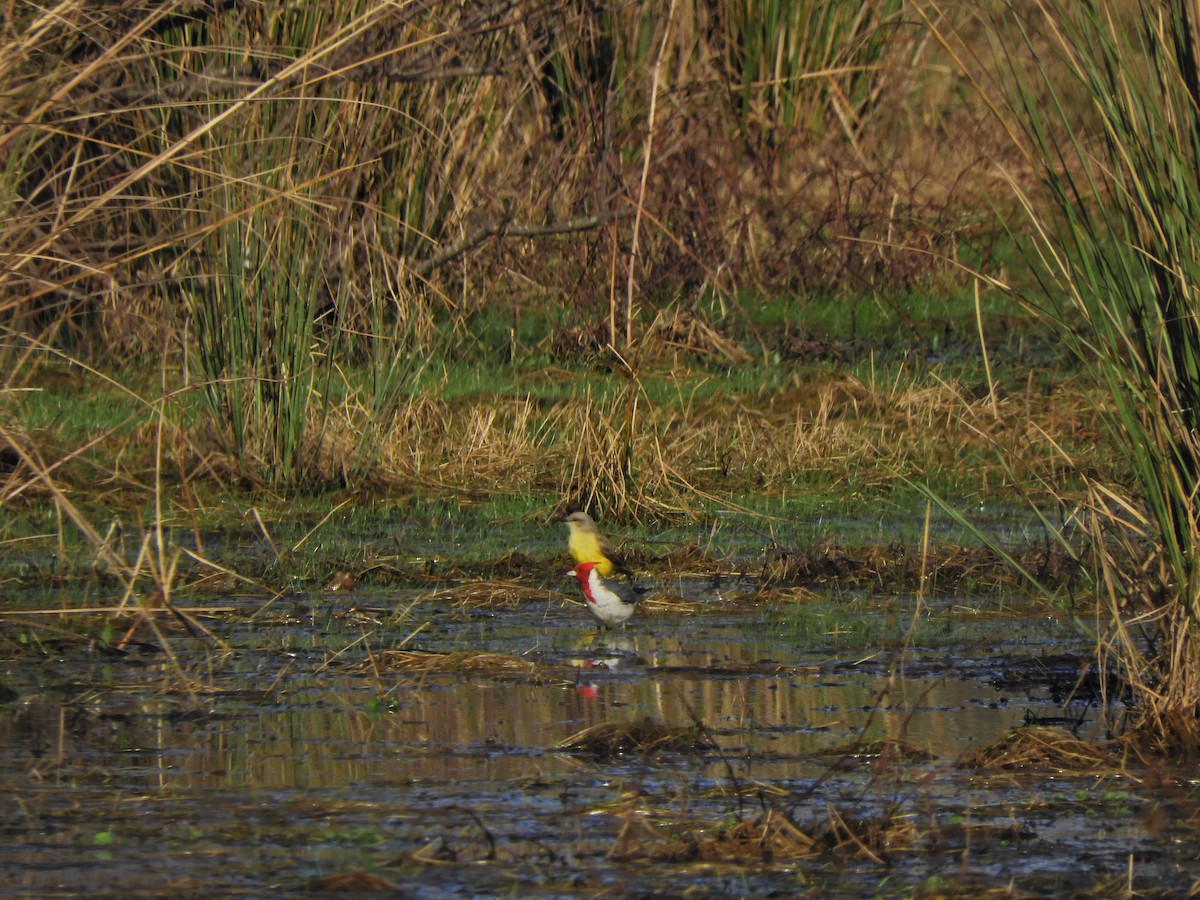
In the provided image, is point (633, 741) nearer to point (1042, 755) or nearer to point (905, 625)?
point (1042, 755)

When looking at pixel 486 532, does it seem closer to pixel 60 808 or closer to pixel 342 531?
pixel 342 531

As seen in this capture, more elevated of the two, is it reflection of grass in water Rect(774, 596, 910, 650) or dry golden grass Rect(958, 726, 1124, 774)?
reflection of grass in water Rect(774, 596, 910, 650)

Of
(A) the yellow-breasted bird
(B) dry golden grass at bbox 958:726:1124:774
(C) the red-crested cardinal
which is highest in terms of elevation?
(A) the yellow-breasted bird

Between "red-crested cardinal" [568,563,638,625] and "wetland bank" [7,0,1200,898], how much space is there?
3.2 inches

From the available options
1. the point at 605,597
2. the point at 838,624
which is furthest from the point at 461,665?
the point at 838,624

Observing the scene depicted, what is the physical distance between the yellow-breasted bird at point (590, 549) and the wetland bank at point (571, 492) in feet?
0.69

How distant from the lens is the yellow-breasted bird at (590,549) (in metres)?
7.14

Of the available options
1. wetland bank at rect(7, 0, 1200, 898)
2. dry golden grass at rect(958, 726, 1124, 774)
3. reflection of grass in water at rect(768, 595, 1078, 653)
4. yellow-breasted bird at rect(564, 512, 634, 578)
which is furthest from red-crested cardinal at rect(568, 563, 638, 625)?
dry golden grass at rect(958, 726, 1124, 774)

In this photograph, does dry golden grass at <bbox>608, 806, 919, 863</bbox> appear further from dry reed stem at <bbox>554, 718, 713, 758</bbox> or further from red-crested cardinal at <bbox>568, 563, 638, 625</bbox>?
red-crested cardinal at <bbox>568, 563, 638, 625</bbox>

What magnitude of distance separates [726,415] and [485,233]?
215 cm

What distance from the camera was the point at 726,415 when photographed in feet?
36.4

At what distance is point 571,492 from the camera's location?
9.05m

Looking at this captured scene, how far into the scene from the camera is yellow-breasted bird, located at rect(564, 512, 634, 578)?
23.4 ft

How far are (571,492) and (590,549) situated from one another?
5.97 feet
